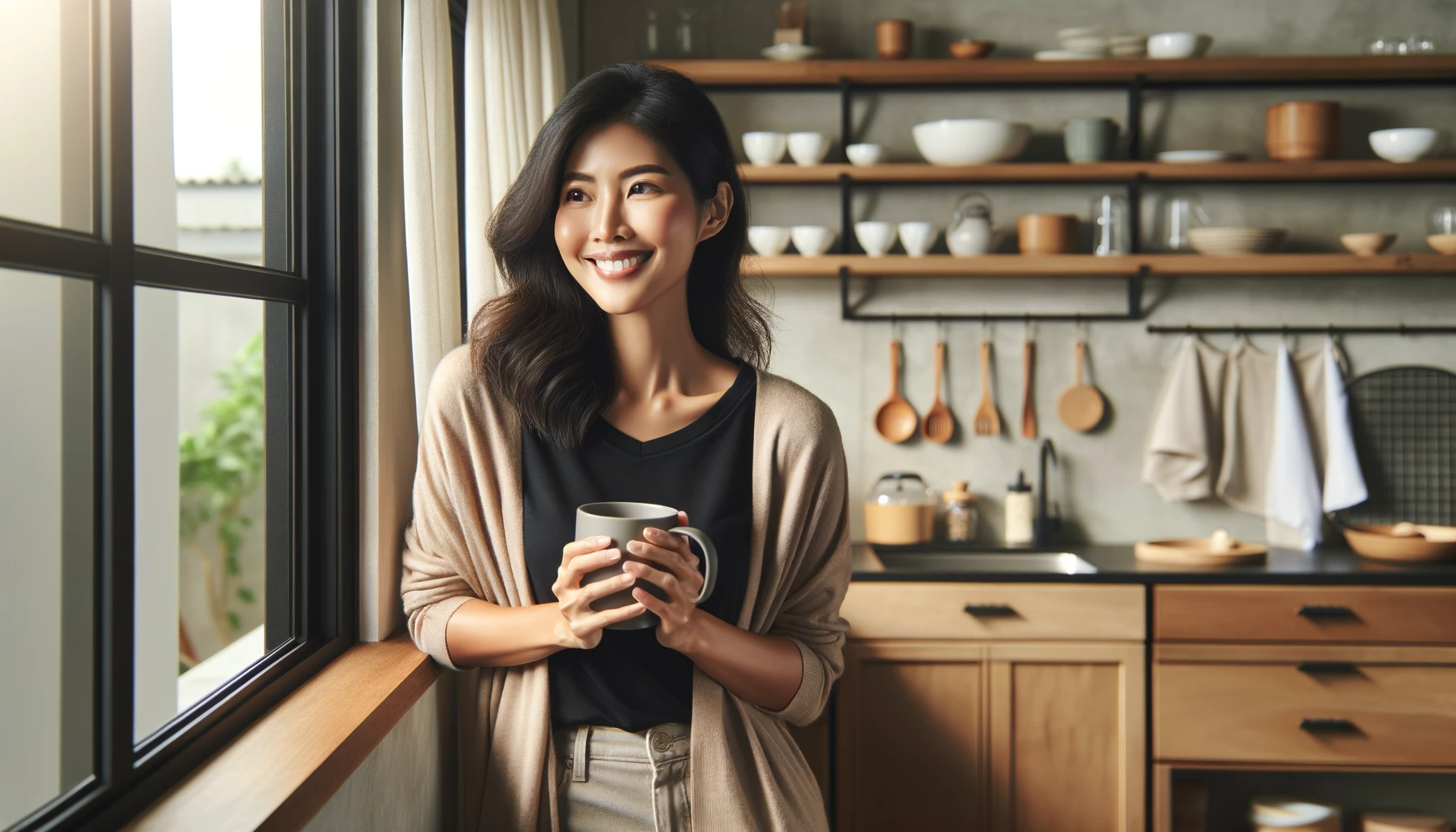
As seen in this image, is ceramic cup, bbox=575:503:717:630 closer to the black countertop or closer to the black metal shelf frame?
the black countertop

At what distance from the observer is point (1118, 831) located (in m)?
2.67

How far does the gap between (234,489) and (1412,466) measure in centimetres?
540

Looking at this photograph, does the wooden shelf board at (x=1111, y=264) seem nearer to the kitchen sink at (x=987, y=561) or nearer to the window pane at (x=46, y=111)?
the kitchen sink at (x=987, y=561)

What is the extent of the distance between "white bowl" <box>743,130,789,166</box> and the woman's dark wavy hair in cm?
161

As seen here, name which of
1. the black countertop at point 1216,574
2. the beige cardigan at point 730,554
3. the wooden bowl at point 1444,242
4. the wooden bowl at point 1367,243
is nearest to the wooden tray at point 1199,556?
the black countertop at point 1216,574

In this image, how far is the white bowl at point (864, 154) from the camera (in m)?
3.04

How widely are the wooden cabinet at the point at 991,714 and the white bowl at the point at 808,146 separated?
1230mm

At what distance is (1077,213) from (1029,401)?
0.59 metres

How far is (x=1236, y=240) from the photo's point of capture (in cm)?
298

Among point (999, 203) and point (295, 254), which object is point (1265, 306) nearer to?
point (999, 203)

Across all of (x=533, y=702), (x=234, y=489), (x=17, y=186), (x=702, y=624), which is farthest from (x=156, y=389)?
(x=234, y=489)

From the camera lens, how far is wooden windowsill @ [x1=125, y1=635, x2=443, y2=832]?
93 cm

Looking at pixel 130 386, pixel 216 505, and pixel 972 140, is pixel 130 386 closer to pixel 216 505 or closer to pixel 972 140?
pixel 972 140

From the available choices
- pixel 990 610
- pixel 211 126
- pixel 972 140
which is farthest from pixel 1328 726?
pixel 211 126
